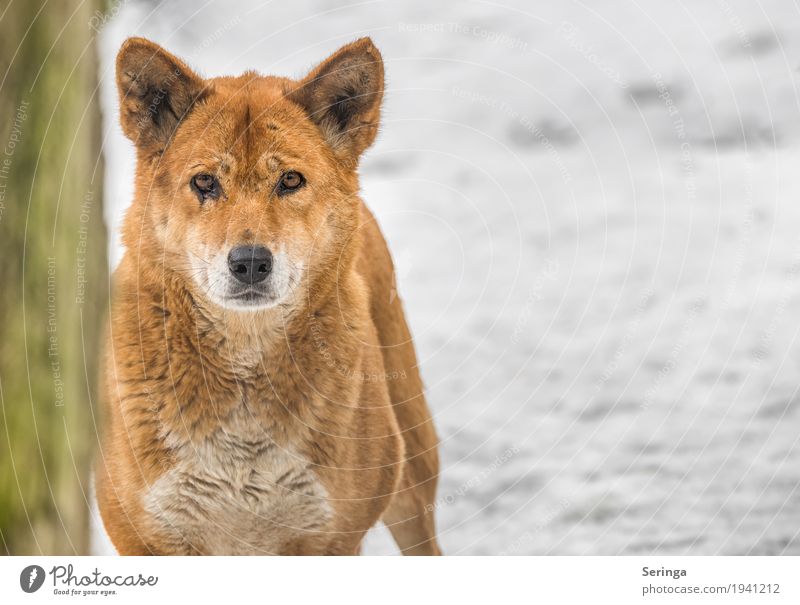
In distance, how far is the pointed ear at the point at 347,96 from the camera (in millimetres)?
4109

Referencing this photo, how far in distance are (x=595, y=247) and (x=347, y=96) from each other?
1.75 m

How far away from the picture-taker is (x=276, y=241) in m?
3.89

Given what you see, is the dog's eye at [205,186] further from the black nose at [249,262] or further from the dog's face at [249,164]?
the black nose at [249,262]

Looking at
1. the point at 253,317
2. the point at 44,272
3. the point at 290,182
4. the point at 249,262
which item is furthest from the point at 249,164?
the point at 44,272

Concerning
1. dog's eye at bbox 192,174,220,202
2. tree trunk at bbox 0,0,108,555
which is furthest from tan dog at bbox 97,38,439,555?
tree trunk at bbox 0,0,108,555

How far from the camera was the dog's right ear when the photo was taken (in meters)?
4.01

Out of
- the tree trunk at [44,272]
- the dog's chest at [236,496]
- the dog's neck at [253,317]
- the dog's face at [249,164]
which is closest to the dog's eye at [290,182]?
the dog's face at [249,164]

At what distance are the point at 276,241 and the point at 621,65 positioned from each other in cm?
241

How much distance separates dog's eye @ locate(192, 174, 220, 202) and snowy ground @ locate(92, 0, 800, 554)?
3.43 feet

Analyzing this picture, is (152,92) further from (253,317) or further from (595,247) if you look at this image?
(595,247)

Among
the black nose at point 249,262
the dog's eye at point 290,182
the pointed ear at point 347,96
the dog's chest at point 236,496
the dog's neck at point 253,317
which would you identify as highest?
the pointed ear at point 347,96

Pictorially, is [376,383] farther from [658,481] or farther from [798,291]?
[798,291]

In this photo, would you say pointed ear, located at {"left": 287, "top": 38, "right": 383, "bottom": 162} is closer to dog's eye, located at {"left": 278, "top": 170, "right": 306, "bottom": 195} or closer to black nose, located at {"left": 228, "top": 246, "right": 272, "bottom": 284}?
dog's eye, located at {"left": 278, "top": 170, "right": 306, "bottom": 195}

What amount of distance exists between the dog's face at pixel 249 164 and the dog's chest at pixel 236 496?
0.67 meters
